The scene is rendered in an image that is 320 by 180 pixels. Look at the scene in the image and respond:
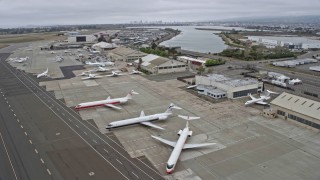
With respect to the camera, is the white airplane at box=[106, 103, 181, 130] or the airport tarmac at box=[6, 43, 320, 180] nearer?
the airport tarmac at box=[6, 43, 320, 180]

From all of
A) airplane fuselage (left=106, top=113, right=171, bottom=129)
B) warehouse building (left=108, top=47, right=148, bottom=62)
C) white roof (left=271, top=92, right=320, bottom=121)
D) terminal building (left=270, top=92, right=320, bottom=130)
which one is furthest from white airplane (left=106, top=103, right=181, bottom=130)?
warehouse building (left=108, top=47, right=148, bottom=62)

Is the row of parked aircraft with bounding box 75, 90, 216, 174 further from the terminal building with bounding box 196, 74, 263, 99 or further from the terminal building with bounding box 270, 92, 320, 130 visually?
the terminal building with bounding box 196, 74, 263, 99

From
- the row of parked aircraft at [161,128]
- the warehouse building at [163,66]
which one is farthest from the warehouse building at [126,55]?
the row of parked aircraft at [161,128]

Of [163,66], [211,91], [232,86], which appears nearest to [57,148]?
[211,91]

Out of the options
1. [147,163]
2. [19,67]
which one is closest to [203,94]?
[147,163]

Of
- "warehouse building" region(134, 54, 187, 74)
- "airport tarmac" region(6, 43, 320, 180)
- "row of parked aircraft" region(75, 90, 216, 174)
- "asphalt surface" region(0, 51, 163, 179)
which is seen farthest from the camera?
"warehouse building" region(134, 54, 187, 74)

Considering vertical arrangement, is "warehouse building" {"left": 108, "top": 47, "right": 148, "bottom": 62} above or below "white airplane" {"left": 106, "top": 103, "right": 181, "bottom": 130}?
above
